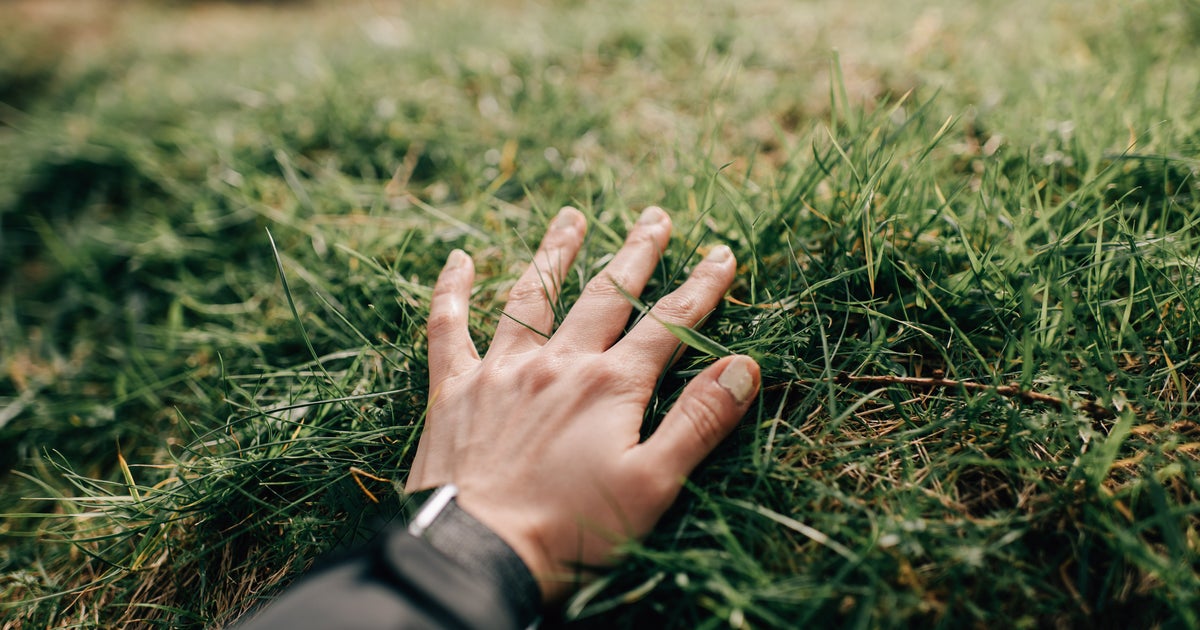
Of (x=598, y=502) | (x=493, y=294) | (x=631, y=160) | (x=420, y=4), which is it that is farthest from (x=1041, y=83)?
(x=420, y=4)

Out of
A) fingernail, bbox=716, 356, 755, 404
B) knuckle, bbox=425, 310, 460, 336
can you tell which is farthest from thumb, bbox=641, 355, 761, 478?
knuckle, bbox=425, 310, 460, 336

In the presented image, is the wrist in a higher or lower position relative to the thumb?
lower

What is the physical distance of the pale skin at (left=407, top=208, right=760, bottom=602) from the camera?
1192mm

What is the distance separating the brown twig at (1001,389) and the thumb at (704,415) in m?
0.31

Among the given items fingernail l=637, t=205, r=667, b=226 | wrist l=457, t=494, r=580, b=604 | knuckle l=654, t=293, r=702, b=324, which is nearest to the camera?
wrist l=457, t=494, r=580, b=604

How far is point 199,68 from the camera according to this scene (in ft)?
14.5

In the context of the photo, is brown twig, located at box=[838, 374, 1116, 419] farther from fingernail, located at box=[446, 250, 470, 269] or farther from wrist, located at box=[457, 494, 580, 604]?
fingernail, located at box=[446, 250, 470, 269]

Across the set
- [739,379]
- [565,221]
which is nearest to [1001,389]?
[739,379]

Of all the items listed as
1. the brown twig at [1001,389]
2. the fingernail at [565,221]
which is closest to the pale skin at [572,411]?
the fingernail at [565,221]

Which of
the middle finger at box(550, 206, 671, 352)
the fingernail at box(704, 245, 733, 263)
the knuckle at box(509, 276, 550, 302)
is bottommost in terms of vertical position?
the knuckle at box(509, 276, 550, 302)

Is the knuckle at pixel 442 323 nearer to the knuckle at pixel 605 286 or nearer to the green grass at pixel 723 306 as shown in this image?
the green grass at pixel 723 306

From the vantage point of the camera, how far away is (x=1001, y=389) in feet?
4.28

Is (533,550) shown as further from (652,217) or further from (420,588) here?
(652,217)

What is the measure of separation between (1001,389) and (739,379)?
59 cm
